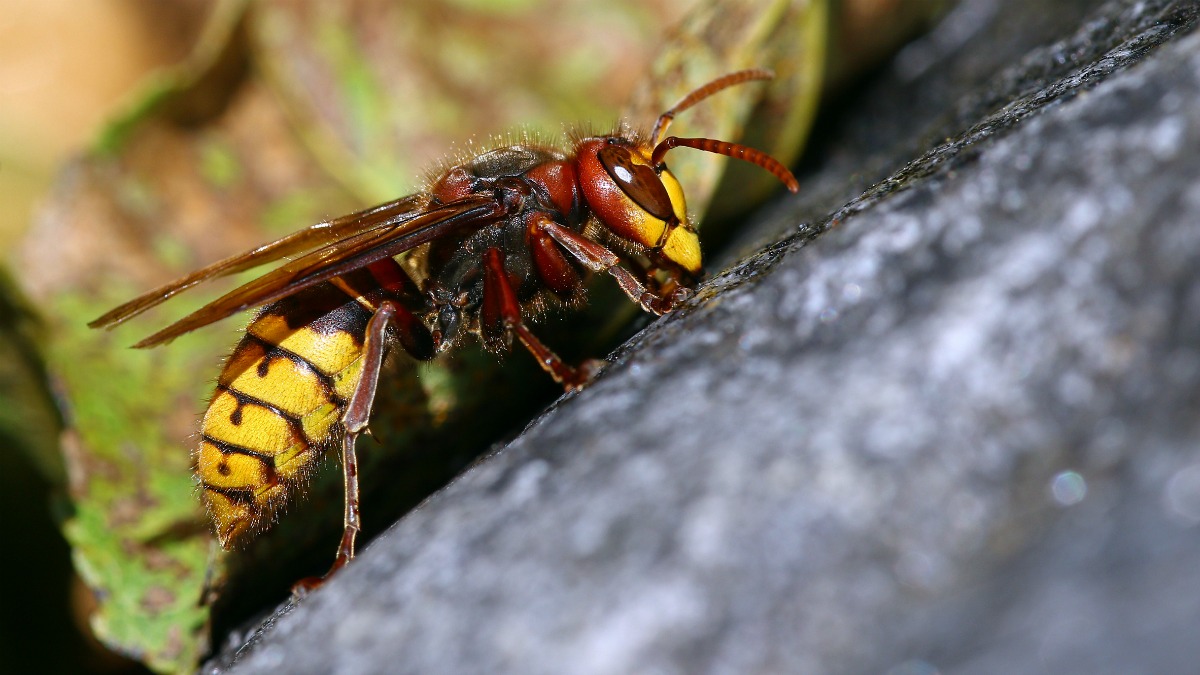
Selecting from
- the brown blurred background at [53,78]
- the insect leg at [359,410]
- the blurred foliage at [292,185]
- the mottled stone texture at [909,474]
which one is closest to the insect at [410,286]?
the insect leg at [359,410]

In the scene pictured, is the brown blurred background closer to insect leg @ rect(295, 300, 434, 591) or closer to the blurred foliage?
the blurred foliage

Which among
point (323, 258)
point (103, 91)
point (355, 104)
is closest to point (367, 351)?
point (323, 258)

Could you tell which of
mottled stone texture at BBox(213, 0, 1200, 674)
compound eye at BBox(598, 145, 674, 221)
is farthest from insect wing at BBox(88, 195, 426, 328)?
mottled stone texture at BBox(213, 0, 1200, 674)

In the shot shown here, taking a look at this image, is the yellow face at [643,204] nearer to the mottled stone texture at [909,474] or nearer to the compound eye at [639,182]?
the compound eye at [639,182]

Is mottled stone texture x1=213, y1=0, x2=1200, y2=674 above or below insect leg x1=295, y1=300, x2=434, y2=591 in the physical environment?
below

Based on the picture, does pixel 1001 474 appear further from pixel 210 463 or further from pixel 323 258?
pixel 210 463
